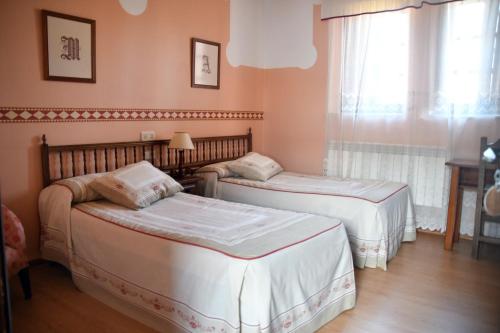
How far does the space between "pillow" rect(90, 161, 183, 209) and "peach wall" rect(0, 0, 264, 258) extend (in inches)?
19.5

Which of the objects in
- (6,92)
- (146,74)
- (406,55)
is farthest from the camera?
(406,55)

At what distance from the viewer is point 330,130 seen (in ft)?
14.8

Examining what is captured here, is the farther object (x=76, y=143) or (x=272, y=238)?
(x=76, y=143)

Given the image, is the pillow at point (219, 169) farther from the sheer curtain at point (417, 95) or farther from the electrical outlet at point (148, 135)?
the sheer curtain at point (417, 95)

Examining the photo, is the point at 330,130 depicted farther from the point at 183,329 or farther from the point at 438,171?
the point at 183,329

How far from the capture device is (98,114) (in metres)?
3.33

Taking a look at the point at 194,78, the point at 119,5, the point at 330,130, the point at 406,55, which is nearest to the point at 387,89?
the point at 406,55

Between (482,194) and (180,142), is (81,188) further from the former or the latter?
(482,194)

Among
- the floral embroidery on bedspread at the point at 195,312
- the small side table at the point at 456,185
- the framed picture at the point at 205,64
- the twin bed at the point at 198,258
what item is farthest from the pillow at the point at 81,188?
the small side table at the point at 456,185

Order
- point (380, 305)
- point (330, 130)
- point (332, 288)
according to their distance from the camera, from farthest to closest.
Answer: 1. point (330, 130)
2. point (380, 305)
3. point (332, 288)

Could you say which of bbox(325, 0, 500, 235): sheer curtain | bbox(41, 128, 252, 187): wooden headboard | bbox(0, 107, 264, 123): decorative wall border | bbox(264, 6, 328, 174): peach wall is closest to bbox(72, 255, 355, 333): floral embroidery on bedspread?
bbox(41, 128, 252, 187): wooden headboard

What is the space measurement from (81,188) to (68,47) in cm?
108

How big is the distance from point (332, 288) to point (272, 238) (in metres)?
0.50

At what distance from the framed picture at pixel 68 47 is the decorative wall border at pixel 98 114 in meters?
0.25
